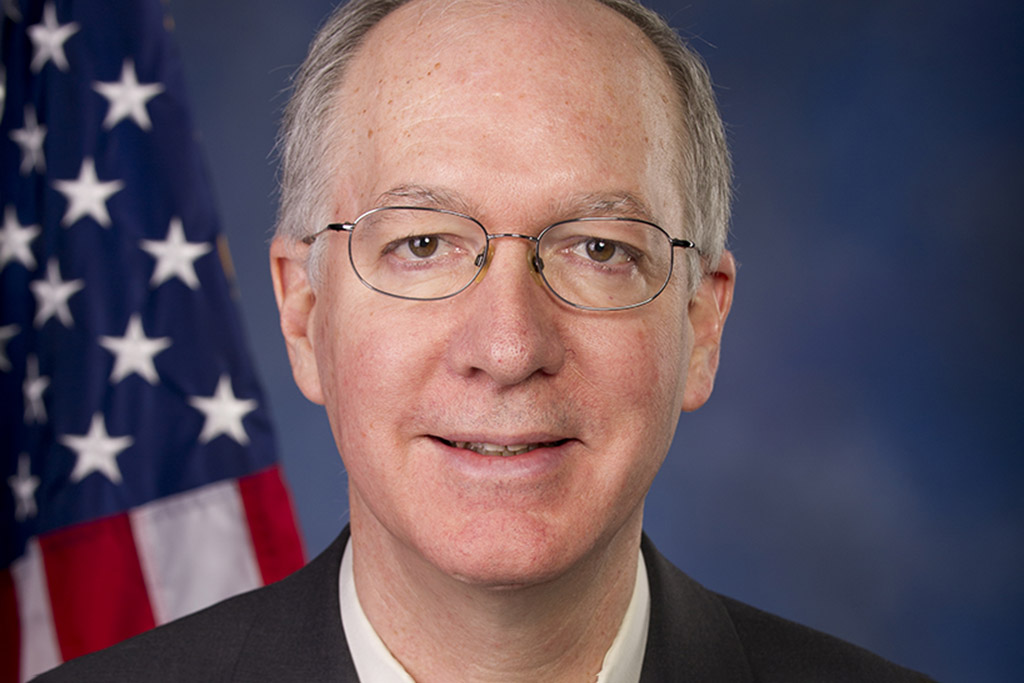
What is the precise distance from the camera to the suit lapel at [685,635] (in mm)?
2289

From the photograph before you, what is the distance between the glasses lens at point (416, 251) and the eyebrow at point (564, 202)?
0.06ft

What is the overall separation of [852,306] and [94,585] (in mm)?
3247

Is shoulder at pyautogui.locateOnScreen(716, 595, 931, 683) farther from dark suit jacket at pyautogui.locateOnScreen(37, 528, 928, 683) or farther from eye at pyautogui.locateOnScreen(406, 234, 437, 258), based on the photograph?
eye at pyautogui.locateOnScreen(406, 234, 437, 258)

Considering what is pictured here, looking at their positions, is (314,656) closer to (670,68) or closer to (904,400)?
(670,68)

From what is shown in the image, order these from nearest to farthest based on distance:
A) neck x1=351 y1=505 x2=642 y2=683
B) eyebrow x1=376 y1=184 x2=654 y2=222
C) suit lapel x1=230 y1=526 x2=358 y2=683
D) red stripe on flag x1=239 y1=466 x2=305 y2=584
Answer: eyebrow x1=376 y1=184 x2=654 y2=222 → neck x1=351 y1=505 x2=642 y2=683 → suit lapel x1=230 y1=526 x2=358 y2=683 → red stripe on flag x1=239 y1=466 x2=305 y2=584

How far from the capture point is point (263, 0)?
15.3 ft

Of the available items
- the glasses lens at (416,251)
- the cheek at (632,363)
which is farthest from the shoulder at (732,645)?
the glasses lens at (416,251)

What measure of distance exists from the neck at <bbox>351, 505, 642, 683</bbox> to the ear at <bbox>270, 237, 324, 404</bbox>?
0.35 meters

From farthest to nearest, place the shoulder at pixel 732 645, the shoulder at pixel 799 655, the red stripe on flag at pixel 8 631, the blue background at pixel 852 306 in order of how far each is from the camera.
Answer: the blue background at pixel 852 306 < the red stripe on flag at pixel 8 631 < the shoulder at pixel 799 655 < the shoulder at pixel 732 645

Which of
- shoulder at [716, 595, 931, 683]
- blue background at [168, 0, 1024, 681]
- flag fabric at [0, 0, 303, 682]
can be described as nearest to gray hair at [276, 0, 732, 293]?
shoulder at [716, 595, 931, 683]

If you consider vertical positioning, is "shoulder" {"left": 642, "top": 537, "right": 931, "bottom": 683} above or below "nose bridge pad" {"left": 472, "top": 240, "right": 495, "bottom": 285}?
below

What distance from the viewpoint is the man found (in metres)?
1.95

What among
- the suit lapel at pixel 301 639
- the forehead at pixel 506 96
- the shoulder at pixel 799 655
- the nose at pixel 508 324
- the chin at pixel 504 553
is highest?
the forehead at pixel 506 96

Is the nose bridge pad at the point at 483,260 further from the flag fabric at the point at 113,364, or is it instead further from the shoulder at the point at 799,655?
the flag fabric at the point at 113,364
